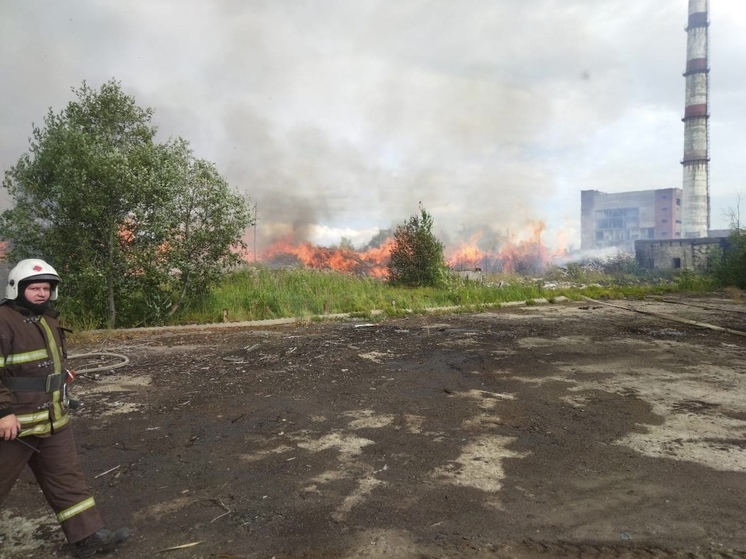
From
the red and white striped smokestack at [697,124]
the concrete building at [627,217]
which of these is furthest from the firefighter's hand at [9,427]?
the concrete building at [627,217]

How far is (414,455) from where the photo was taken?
3.77 metres

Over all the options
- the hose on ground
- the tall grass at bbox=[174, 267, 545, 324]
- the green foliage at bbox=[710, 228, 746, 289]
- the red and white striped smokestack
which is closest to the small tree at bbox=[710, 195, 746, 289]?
the green foliage at bbox=[710, 228, 746, 289]

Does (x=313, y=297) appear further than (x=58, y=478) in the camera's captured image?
Yes

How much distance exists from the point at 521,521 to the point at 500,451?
1027 mm

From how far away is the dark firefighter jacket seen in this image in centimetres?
248

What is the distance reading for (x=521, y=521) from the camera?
280 centimetres

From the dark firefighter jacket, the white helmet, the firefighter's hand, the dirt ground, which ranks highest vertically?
the white helmet

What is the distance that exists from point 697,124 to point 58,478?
6168 cm

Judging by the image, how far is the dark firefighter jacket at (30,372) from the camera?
2484mm

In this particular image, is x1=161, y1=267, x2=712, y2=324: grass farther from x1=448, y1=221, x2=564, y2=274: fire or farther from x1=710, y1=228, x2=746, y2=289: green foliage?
x1=448, y1=221, x2=564, y2=274: fire

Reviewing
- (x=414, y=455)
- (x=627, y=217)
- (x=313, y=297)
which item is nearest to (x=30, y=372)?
(x=414, y=455)

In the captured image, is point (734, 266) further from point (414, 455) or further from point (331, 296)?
point (414, 455)

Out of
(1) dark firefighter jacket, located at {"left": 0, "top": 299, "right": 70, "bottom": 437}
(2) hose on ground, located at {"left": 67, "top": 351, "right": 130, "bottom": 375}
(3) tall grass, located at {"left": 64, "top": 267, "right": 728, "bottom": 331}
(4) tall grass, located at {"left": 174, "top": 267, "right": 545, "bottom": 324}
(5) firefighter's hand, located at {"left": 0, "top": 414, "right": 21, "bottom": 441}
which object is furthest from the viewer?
(4) tall grass, located at {"left": 174, "top": 267, "right": 545, "bottom": 324}

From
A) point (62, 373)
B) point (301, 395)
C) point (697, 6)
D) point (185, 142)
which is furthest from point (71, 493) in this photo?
point (697, 6)
